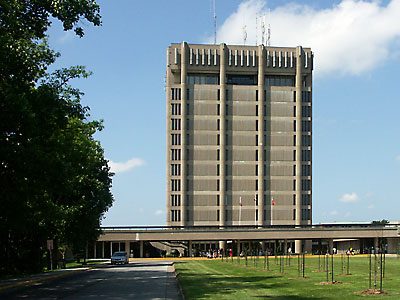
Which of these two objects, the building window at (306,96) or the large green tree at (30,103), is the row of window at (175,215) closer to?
the building window at (306,96)

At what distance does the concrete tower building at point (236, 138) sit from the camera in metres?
138

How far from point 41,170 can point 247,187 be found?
113 m

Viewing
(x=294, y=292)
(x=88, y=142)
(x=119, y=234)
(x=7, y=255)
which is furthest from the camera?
(x=119, y=234)

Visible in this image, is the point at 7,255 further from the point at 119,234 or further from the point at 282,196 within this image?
the point at 282,196

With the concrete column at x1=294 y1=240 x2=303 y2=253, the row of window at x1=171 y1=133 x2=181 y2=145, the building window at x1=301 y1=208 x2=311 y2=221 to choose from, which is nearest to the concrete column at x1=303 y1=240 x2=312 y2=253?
the concrete column at x1=294 y1=240 x2=303 y2=253

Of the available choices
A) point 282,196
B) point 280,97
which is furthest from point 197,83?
point 282,196

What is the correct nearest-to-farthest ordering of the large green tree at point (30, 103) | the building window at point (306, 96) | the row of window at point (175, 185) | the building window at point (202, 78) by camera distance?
the large green tree at point (30, 103)
the row of window at point (175, 185)
the building window at point (202, 78)
the building window at point (306, 96)

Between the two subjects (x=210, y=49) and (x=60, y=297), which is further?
(x=210, y=49)

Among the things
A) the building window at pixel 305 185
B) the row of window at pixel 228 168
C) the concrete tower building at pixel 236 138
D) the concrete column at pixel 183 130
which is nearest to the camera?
the concrete column at pixel 183 130

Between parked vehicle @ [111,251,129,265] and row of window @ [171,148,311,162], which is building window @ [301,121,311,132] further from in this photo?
parked vehicle @ [111,251,129,265]

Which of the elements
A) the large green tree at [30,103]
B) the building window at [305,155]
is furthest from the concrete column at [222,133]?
the large green tree at [30,103]

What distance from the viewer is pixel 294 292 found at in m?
25.1

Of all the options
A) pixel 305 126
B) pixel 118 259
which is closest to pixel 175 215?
pixel 305 126

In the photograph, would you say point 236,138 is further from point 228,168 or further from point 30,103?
point 30,103
